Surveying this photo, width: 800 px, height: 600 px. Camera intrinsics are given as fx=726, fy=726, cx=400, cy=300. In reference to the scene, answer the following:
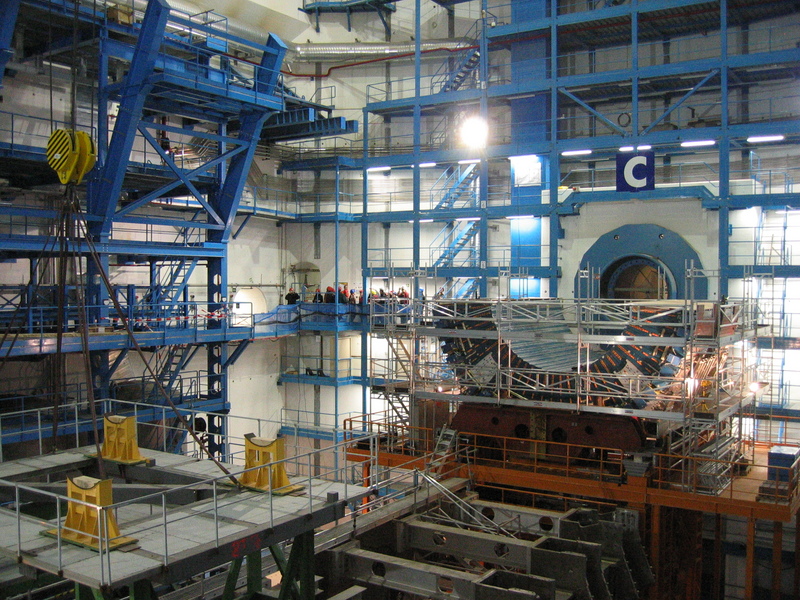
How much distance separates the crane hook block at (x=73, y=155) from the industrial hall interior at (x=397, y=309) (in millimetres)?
52

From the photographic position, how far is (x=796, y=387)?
2322 centimetres

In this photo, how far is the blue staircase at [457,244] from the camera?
28094mm

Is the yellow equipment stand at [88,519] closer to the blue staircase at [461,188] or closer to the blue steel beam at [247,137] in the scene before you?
the blue steel beam at [247,137]

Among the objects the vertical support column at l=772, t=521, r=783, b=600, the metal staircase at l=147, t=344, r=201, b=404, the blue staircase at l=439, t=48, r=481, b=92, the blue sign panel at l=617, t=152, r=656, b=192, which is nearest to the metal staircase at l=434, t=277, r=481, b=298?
the blue sign panel at l=617, t=152, r=656, b=192

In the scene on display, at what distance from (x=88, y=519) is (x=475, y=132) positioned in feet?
69.7

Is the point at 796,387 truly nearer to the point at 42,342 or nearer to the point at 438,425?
the point at 438,425

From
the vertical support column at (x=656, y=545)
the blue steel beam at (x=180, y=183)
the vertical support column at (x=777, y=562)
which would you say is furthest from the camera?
the blue steel beam at (x=180, y=183)

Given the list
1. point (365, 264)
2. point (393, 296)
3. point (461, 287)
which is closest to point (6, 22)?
point (393, 296)

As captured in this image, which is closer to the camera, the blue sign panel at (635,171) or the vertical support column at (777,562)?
A: the vertical support column at (777,562)

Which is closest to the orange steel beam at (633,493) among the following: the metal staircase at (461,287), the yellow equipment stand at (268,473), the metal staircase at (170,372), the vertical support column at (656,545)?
the vertical support column at (656,545)

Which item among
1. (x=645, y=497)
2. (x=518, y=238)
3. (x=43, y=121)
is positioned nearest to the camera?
(x=645, y=497)

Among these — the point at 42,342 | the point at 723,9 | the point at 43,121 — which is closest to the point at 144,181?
the point at 43,121

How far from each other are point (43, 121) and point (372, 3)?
15.0 metres

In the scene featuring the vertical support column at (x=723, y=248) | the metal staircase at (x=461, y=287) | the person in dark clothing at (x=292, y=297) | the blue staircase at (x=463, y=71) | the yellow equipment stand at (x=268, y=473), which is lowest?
the yellow equipment stand at (x=268, y=473)
